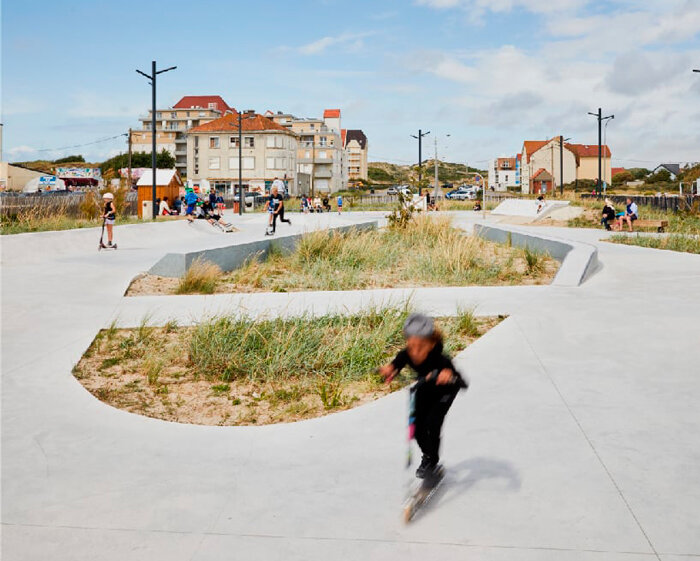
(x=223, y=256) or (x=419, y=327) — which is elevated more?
(x=223, y=256)

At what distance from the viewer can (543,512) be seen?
12.8 ft

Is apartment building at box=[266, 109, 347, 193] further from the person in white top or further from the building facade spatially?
the building facade

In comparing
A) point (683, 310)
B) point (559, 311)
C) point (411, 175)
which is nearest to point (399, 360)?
point (559, 311)

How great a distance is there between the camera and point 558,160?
111 metres

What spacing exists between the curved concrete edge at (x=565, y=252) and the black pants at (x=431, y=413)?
7474 millimetres

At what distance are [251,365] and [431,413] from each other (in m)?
3.16

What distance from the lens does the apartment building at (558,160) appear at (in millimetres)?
112750

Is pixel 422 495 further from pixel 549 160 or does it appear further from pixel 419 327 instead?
pixel 549 160

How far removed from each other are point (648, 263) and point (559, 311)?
241 inches

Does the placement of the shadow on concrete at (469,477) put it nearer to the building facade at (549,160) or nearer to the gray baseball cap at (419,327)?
the gray baseball cap at (419,327)

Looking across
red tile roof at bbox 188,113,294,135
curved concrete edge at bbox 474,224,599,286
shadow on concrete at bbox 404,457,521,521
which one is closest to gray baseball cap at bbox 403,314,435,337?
shadow on concrete at bbox 404,457,521,521

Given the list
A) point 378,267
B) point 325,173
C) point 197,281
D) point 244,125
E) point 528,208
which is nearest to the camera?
point 197,281

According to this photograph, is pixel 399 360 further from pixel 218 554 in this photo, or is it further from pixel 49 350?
pixel 49 350

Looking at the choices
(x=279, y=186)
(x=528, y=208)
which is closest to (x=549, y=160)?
(x=279, y=186)
